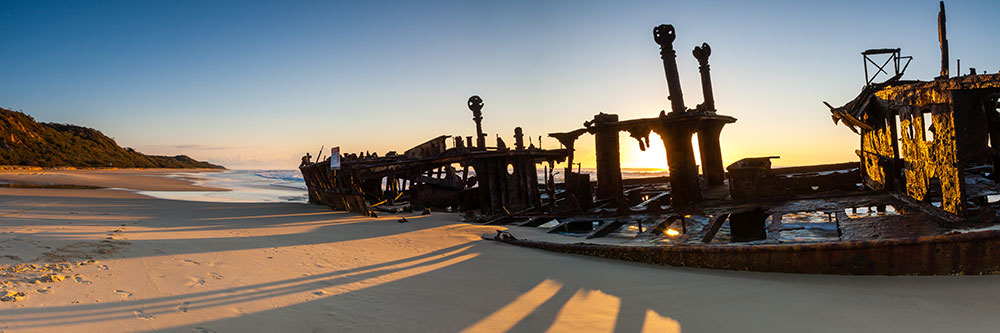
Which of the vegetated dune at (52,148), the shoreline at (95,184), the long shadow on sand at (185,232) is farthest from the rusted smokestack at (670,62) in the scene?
the vegetated dune at (52,148)

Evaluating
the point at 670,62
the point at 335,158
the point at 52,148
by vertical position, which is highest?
the point at 52,148

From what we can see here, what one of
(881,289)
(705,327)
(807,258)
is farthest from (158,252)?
(881,289)

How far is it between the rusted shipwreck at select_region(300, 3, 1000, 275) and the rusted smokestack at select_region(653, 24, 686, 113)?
24 mm

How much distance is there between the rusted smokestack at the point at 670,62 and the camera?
1010 centimetres

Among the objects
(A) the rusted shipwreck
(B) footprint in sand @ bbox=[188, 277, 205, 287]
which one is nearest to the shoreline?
(A) the rusted shipwreck

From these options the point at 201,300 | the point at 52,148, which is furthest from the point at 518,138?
the point at 52,148

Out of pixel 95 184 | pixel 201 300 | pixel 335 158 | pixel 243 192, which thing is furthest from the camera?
pixel 243 192

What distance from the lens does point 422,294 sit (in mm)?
4488

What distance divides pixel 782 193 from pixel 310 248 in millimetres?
7682

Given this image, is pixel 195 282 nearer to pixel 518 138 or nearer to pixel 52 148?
pixel 518 138

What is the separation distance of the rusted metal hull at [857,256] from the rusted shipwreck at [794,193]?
0.01 m

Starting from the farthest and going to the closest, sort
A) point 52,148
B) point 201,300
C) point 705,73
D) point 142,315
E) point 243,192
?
point 52,148
point 243,192
point 705,73
point 201,300
point 142,315

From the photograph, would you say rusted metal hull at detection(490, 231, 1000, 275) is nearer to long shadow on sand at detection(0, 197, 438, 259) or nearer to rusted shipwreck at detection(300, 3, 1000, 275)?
rusted shipwreck at detection(300, 3, 1000, 275)

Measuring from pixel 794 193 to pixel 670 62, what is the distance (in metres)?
4.19
